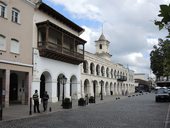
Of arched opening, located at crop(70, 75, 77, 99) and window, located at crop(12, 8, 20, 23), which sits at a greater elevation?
window, located at crop(12, 8, 20, 23)

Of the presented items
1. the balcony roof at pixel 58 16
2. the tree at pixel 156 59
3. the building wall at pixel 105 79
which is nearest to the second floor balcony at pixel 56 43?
the balcony roof at pixel 58 16

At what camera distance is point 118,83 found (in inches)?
2990

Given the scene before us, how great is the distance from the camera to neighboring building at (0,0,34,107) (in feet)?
79.6

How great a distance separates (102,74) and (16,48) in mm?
37866

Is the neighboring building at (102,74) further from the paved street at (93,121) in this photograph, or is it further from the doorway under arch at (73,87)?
the paved street at (93,121)

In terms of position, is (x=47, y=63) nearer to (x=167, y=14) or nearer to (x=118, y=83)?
(x=167, y=14)

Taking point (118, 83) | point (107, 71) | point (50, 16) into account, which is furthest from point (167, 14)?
point (118, 83)

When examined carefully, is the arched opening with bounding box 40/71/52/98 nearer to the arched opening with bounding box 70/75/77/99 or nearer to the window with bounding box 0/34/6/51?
the arched opening with bounding box 70/75/77/99

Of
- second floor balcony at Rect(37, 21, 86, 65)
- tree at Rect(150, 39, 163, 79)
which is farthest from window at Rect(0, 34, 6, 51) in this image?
tree at Rect(150, 39, 163, 79)

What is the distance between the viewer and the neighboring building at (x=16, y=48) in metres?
24.2

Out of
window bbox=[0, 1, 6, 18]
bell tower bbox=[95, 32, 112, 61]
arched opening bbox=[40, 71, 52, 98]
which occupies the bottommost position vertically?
arched opening bbox=[40, 71, 52, 98]

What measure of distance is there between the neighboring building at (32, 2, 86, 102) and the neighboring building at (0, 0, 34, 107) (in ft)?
3.68

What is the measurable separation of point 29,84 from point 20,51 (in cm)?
351

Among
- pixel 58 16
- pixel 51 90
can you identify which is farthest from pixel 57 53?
pixel 58 16
